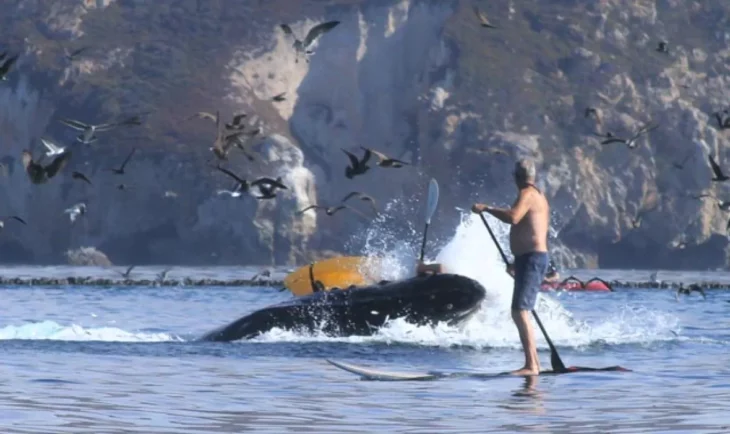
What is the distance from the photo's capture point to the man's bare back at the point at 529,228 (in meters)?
21.3

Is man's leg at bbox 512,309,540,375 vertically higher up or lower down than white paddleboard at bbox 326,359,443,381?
higher up

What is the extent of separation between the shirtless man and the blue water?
2.34 feet

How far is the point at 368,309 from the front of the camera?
29141 millimetres

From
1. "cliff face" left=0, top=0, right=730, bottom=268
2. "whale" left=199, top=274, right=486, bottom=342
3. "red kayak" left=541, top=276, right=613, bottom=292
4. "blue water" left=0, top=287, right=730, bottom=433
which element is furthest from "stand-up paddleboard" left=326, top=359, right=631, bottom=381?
"cliff face" left=0, top=0, right=730, bottom=268

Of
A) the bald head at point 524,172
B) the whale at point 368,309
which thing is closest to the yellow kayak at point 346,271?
the whale at point 368,309

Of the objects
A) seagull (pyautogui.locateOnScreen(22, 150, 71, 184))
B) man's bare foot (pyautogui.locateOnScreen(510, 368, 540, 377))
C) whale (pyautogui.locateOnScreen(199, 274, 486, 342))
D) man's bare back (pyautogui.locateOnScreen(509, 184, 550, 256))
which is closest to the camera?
man's bare foot (pyautogui.locateOnScreen(510, 368, 540, 377))

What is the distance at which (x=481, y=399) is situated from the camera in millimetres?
18000

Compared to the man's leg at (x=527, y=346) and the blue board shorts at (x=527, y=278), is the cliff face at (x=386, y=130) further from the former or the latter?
the man's leg at (x=527, y=346)

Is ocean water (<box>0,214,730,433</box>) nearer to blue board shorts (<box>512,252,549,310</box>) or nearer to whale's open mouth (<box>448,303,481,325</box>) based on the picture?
whale's open mouth (<box>448,303,481,325</box>)

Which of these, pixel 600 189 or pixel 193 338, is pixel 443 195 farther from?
pixel 193 338

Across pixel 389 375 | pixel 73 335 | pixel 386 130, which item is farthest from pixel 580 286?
pixel 386 130

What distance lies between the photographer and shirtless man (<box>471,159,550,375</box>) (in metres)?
21.1

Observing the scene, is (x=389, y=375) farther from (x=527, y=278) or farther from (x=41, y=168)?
(x=41, y=168)

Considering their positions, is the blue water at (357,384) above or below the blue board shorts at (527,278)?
below
